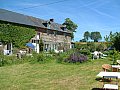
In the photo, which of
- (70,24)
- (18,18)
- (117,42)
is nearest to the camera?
(117,42)

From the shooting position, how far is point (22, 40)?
135 ft

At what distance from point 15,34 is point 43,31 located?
35.7 ft

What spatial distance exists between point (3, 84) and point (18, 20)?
1239 inches

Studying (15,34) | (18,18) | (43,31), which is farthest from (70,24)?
(15,34)

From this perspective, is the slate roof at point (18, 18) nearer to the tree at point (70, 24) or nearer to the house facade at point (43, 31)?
the house facade at point (43, 31)

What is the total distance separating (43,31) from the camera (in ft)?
162

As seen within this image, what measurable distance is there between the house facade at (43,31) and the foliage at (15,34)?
99cm

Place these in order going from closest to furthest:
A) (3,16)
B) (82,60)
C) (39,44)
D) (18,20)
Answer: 1. (82,60)
2. (3,16)
3. (18,20)
4. (39,44)

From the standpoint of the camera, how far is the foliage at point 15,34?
3716cm

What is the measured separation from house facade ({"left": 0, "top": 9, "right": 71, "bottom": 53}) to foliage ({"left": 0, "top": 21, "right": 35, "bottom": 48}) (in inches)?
39.0

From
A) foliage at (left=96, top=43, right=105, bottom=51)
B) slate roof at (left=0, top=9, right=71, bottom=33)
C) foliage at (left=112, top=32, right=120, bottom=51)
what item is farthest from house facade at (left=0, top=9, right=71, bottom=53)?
foliage at (left=112, top=32, right=120, bottom=51)

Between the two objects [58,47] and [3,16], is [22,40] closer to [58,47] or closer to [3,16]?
[3,16]

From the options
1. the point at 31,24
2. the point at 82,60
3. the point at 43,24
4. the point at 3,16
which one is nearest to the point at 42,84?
the point at 82,60

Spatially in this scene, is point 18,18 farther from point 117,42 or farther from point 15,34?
point 117,42
